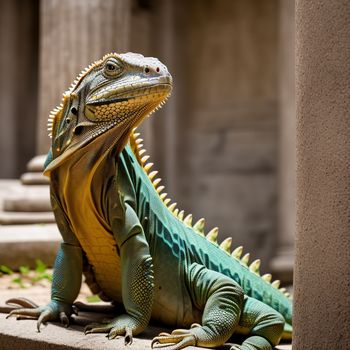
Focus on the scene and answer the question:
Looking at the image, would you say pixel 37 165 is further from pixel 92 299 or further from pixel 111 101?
pixel 111 101

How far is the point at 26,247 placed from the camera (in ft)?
21.6

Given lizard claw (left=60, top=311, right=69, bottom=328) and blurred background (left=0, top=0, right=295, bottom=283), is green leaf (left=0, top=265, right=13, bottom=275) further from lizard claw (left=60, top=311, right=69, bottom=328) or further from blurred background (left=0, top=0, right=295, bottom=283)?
blurred background (left=0, top=0, right=295, bottom=283)

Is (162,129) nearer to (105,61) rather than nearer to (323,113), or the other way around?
(105,61)

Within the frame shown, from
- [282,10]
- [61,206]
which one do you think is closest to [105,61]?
[61,206]

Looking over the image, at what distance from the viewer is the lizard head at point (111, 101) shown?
11.5 feet

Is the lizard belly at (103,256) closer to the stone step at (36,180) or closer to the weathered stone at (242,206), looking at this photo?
the stone step at (36,180)

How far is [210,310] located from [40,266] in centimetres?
328

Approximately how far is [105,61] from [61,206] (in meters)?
0.74

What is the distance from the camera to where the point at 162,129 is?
12.8 meters

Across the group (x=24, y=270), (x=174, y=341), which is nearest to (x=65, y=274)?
(x=174, y=341)

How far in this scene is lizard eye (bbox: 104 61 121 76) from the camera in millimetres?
3625

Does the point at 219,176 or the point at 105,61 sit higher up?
the point at 105,61

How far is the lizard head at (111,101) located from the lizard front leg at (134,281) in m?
0.42

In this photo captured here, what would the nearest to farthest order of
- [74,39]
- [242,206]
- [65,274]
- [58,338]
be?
1. [58,338]
2. [65,274]
3. [74,39]
4. [242,206]
